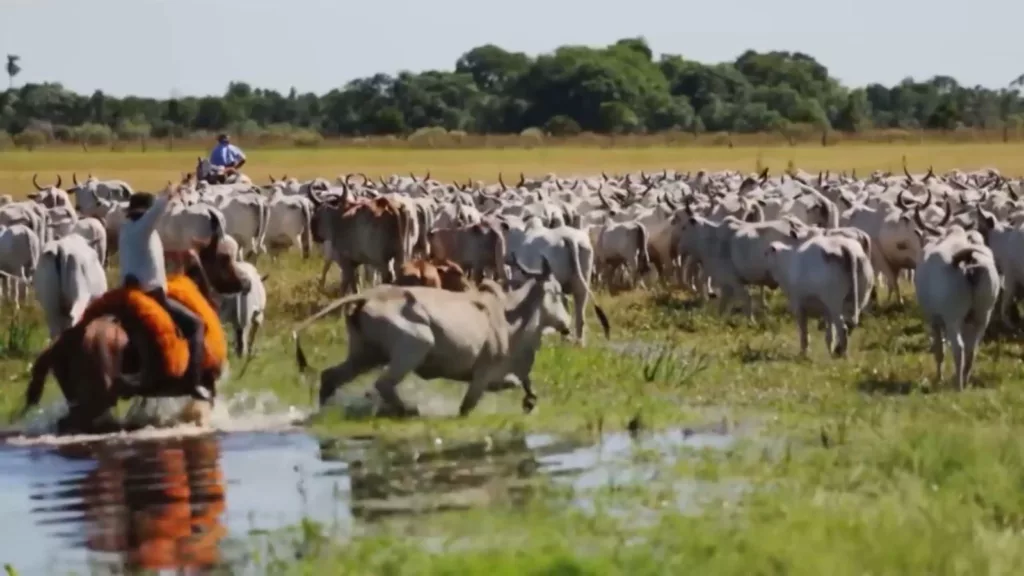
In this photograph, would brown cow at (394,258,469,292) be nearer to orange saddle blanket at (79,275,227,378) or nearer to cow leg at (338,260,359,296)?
orange saddle blanket at (79,275,227,378)

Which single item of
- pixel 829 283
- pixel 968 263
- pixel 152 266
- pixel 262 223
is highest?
pixel 152 266

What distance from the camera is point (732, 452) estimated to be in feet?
48.0

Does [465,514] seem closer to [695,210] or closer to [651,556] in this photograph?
[651,556]

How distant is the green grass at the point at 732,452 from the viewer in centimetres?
1038

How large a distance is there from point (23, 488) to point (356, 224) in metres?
14.0

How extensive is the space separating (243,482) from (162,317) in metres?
2.33

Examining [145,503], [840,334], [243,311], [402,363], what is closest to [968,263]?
[840,334]

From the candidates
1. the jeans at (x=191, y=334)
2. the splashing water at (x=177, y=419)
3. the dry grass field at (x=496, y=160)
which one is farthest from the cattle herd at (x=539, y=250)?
the dry grass field at (x=496, y=160)

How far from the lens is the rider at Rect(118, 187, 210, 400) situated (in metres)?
15.4

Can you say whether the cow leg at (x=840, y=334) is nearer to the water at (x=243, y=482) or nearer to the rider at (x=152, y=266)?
the water at (x=243, y=482)

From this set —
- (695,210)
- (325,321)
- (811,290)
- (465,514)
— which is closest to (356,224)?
(325,321)

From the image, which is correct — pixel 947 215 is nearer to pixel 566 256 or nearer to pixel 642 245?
pixel 642 245

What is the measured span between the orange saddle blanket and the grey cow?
0.75 metres

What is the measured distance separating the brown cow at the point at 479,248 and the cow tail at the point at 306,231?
26.0 ft
